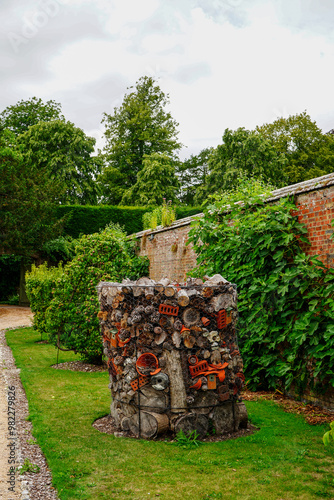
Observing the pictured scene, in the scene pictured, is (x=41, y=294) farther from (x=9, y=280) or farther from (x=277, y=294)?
(x=9, y=280)

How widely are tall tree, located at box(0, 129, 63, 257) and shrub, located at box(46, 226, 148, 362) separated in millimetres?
10797

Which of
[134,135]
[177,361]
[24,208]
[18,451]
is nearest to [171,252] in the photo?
[177,361]

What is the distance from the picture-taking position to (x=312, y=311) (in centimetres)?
547

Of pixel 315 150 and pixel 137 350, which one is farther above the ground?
pixel 315 150

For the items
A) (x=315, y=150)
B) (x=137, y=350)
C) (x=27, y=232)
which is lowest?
(x=137, y=350)

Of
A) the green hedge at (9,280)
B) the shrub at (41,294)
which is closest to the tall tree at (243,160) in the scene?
the green hedge at (9,280)

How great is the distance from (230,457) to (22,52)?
308 inches

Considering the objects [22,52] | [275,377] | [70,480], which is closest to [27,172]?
[22,52]

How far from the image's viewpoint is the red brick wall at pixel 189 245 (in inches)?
221

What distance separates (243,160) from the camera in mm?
27656

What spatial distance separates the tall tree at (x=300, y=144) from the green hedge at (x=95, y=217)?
10.8m

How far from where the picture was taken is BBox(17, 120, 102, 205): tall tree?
30125 millimetres

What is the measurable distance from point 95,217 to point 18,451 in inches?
758

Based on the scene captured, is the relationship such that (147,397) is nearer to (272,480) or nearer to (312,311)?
(272,480)
